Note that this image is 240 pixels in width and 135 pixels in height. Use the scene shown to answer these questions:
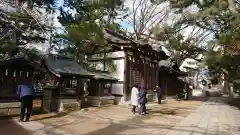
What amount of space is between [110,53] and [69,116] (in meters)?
10.4

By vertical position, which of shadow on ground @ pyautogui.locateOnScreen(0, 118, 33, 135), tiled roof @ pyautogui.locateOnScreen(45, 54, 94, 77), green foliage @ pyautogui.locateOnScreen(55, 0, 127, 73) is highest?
green foliage @ pyautogui.locateOnScreen(55, 0, 127, 73)

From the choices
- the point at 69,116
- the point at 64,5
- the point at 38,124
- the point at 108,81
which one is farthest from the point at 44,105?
the point at 64,5

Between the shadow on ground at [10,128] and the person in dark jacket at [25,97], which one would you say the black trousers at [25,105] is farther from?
the shadow on ground at [10,128]

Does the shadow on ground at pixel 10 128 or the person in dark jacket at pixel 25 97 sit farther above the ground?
the person in dark jacket at pixel 25 97

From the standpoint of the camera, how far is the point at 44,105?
50.2ft

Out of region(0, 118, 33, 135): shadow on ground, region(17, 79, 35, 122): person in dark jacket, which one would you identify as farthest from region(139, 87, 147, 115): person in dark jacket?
region(0, 118, 33, 135): shadow on ground

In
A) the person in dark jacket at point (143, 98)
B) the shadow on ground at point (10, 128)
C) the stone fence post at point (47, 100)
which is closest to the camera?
the shadow on ground at point (10, 128)

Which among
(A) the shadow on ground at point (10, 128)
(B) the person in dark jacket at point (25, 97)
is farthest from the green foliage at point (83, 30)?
(A) the shadow on ground at point (10, 128)

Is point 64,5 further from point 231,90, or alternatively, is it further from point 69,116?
point 231,90

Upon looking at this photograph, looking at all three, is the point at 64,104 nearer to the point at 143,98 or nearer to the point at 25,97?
the point at 25,97

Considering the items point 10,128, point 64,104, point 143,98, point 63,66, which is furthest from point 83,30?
point 10,128

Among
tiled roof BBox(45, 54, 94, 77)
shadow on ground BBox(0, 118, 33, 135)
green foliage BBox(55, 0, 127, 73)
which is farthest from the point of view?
green foliage BBox(55, 0, 127, 73)

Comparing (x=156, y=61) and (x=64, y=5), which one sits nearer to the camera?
(x=64, y=5)

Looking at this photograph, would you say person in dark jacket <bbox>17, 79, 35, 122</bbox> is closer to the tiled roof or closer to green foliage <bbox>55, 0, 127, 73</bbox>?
the tiled roof
